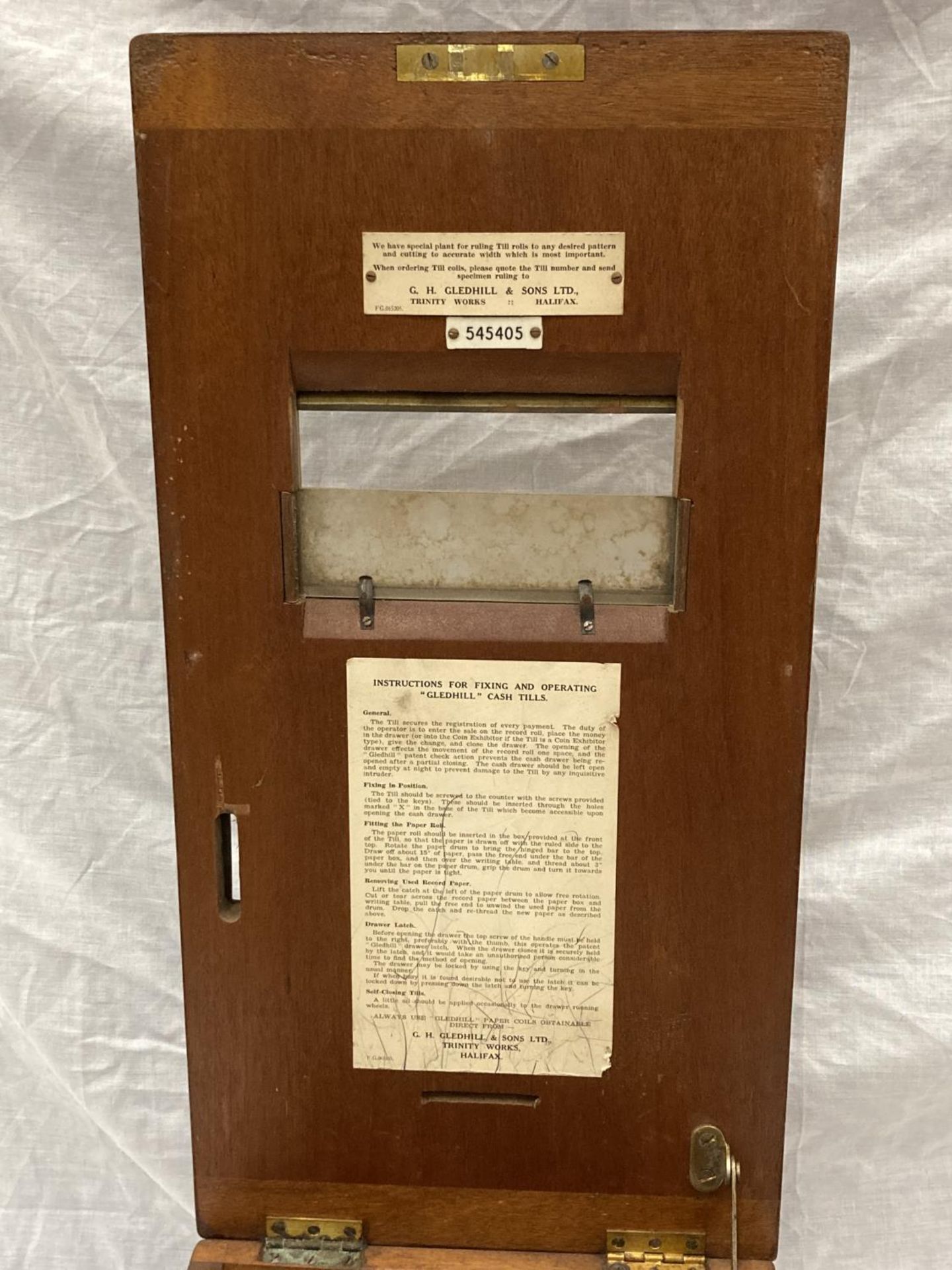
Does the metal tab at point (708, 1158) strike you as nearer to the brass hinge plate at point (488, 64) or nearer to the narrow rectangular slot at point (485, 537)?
the narrow rectangular slot at point (485, 537)

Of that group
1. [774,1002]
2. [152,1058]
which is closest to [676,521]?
[774,1002]

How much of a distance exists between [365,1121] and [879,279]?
3.94ft

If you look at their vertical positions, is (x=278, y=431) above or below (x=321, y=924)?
above

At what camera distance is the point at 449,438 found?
65.9 inches

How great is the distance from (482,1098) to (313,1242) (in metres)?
0.25

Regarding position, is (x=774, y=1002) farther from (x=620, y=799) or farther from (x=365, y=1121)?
(x=365, y=1121)

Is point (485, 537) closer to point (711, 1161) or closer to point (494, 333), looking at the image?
point (494, 333)

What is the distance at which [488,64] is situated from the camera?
3.58 feet

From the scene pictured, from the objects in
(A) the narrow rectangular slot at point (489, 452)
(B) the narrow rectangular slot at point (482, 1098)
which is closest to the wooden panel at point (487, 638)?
(B) the narrow rectangular slot at point (482, 1098)

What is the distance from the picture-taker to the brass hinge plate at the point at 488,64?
3.55 ft

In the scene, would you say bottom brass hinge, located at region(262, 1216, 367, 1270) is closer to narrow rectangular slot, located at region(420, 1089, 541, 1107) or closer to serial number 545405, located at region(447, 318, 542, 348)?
narrow rectangular slot, located at region(420, 1089, 541, 1107)

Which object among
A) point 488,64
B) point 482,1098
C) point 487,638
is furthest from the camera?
point 482,1098

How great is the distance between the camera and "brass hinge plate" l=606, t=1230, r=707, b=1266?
132 centimetres

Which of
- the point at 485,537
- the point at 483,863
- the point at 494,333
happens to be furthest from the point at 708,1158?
the point at 494,333
